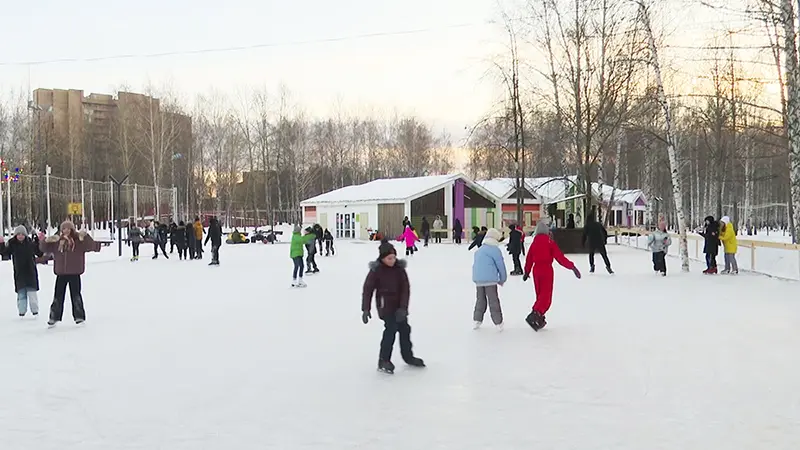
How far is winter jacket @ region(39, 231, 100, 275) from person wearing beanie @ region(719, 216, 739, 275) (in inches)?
539

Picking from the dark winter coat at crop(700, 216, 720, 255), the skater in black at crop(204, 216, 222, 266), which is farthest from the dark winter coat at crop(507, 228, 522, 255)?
the skater in black at crop(204, 216, 222, 266)

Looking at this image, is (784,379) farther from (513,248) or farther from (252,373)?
(513,248)

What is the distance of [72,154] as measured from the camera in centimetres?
5900

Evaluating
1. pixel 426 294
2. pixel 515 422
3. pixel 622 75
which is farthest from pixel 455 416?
pixel 622 75

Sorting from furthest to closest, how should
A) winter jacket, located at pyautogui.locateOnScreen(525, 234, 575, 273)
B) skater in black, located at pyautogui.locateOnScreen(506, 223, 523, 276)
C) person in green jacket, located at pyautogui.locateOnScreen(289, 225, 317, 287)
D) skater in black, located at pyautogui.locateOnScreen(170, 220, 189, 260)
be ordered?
1. skater in black, located at pyautogui.locateOnScreen(170, 220, 189, 260)
2. skater in black, located at pyautogui.locateOnScreen(506, 223, 523, 276)
3. person in green jacket, located at pyautogui.locateOnScreen(289, 225, 317, 287)
4. winter jacket, located at pyautogui.locateOnScreen(525, 234, 575, 273)

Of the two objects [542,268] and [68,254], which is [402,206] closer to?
[68,254]

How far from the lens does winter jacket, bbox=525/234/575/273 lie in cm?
971

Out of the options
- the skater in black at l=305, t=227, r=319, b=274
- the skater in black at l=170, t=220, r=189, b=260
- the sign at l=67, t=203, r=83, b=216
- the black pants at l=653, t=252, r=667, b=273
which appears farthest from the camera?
the sign at l=67, t=203, r=83, b=216

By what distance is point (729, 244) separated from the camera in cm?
1747

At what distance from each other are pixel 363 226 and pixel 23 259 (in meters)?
34.9

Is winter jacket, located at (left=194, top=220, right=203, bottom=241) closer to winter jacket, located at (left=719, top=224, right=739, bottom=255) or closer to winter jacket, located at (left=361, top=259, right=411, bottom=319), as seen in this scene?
winter jacket, located at (left=719, top=224, right=739, bottom=255)

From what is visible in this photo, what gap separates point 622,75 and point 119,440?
79.5 ft

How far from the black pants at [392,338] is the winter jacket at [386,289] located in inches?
3.5

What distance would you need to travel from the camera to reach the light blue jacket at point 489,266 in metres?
9.34
